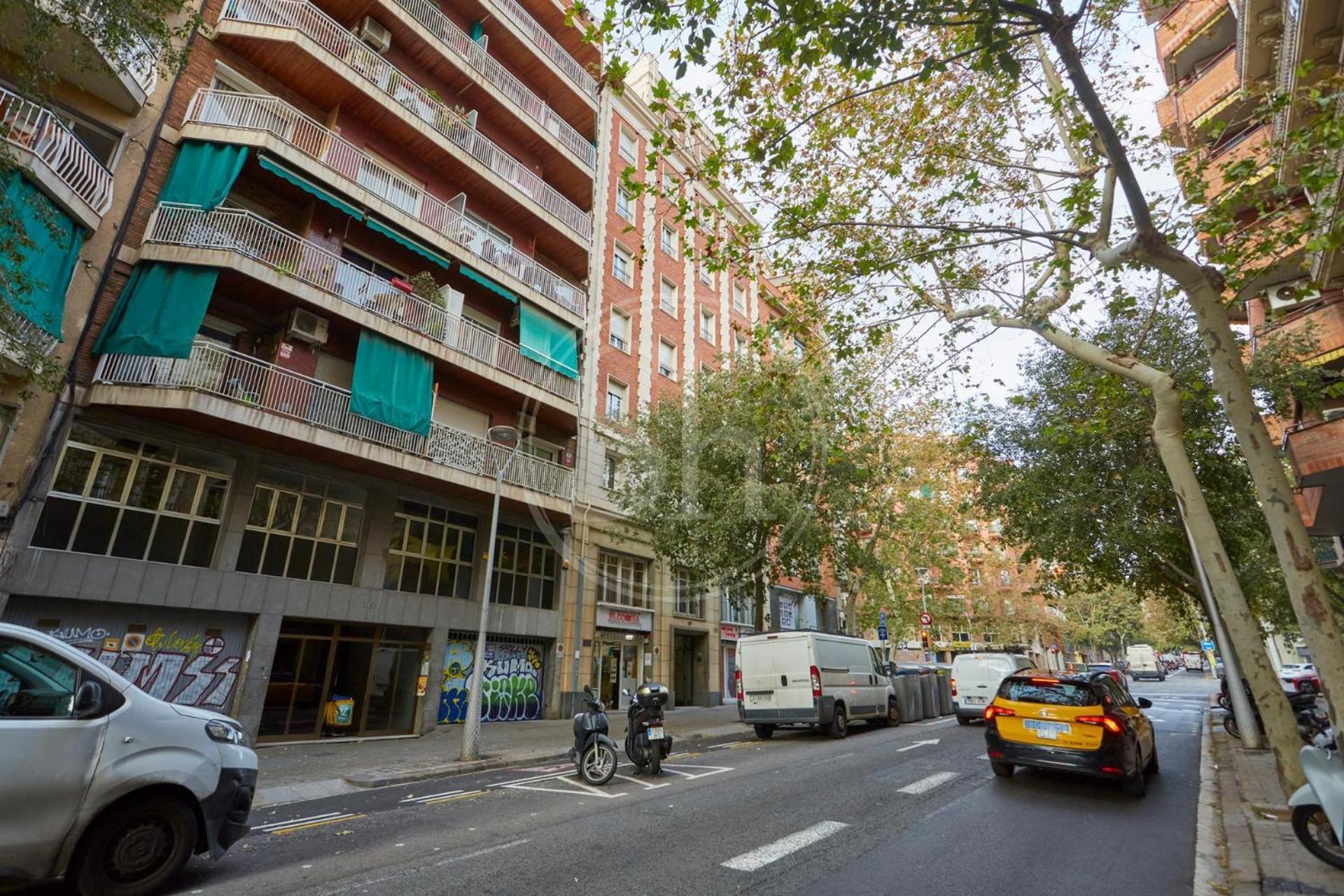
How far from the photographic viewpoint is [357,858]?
5.43m

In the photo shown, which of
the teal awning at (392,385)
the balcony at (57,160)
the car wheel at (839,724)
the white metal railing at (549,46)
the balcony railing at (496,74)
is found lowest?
the car wheel at (839,724)

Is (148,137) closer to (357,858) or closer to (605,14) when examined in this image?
(605,14)

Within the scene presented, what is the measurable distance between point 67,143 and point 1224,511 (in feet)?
85.6

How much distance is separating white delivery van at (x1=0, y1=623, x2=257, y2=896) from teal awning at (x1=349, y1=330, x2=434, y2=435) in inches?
400

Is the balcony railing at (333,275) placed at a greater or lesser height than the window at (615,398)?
lesser

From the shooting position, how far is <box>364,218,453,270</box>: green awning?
14945 millimetres

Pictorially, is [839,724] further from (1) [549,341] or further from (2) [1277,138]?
(2) [1277,138]

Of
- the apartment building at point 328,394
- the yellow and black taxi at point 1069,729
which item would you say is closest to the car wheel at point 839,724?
the yellow and black taxi at point 1069,729

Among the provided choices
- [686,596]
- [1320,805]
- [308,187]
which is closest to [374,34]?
[308,187]

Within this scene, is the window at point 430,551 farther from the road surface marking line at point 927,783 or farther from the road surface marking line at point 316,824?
the road surface marking line at point 927,783

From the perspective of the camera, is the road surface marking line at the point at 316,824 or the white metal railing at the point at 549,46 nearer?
the road surface marking line at the point at 316,824

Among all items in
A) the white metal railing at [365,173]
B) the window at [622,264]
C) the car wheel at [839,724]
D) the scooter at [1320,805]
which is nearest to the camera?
the scooter at [1320,805]

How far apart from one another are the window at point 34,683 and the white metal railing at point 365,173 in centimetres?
1261

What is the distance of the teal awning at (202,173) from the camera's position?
41.1 ft
